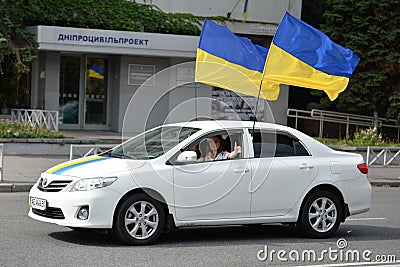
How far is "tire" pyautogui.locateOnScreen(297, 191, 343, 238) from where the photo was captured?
11148 mm

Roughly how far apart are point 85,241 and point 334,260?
10.7ft

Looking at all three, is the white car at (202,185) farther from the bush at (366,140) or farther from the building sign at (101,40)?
the building sign at (101,40)

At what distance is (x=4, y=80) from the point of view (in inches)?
1112

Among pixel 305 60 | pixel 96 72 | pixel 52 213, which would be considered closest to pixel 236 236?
pixel 52 213

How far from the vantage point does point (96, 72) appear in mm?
29828

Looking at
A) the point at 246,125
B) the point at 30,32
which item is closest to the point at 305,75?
the point at 246,125

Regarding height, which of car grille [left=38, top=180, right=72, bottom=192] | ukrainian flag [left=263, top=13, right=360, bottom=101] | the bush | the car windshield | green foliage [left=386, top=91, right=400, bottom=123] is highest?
ukrainian flag [left=263, top=13, right=360, bottom=101]

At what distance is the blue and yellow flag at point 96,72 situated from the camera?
29695 mm

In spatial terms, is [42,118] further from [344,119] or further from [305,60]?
[305,60]

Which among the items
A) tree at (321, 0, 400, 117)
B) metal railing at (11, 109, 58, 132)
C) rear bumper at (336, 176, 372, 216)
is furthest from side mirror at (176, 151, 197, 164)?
tree at (321, 0, 400, 117)

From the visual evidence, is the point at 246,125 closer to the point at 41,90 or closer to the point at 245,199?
the point at 245,199

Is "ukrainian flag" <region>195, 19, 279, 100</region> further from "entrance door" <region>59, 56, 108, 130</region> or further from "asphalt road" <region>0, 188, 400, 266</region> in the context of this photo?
"entrance door" <region>59, 56, 108, 130</region>

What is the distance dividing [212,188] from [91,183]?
5.38 feet

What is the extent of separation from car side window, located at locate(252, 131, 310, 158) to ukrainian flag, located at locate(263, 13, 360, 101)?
8.07ft
